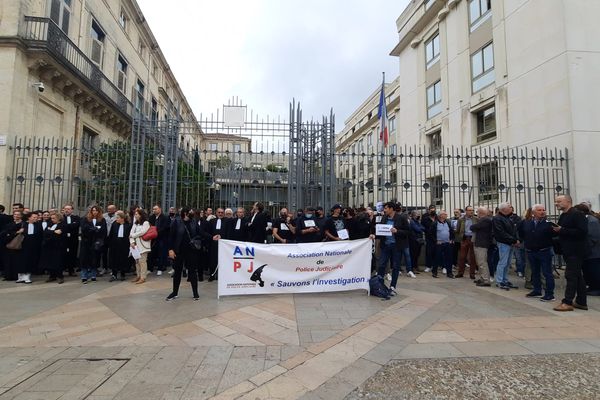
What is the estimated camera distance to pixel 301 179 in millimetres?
10750

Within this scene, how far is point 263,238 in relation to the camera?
9141 mm

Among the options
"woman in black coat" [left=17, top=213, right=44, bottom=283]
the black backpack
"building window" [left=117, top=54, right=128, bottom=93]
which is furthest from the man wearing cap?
"building window" [left=117, top=54, right=128, bottom=93]

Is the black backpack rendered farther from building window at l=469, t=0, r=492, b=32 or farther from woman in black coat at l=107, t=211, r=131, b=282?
building window at l=469, t=0, r=492, b=32

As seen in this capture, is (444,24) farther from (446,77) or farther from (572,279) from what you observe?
(572,279)

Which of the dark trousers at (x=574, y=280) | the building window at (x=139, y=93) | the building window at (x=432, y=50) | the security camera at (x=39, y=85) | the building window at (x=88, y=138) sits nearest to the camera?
the dark trousers at (x=574, y=280)

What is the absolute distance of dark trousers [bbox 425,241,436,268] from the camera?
32.9 ft

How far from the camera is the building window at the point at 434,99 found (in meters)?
23.2

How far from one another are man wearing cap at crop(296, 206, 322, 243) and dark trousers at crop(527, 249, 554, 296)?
4646mm

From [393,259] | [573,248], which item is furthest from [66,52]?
[573,248]

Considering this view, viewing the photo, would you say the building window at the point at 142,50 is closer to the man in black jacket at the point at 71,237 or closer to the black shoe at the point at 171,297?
the man in black jacket at the point at 71,237

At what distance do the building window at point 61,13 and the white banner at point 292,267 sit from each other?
13.0 meters

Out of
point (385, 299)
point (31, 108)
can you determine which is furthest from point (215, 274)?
point (31, 108)

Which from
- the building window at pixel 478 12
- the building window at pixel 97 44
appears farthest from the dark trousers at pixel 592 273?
the building window at pixel 97 44

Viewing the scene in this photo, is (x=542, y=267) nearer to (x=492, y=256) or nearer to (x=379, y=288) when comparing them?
(x=492, y=256)
